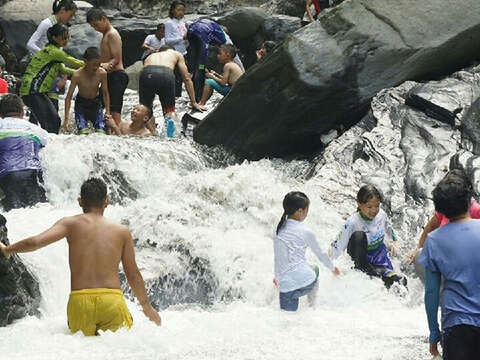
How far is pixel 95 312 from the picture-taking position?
18.1 ft

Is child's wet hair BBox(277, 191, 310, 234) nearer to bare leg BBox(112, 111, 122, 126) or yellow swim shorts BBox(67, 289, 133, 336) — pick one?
yellow swim shorts BBox(67, 289, 133, 336)

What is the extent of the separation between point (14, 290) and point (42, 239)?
84cm

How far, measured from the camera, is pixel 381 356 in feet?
17.6

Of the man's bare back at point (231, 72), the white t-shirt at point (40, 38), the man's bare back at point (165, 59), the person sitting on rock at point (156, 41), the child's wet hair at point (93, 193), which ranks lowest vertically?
the person sitting on rock at point (156, 41)

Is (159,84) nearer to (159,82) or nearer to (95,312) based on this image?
(159,82)

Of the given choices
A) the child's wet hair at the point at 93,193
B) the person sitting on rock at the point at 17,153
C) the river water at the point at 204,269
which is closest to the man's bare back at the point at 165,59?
the river water at the point at 204,269

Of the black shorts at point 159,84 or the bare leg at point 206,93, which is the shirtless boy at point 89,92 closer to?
the black shorts at point 159,84

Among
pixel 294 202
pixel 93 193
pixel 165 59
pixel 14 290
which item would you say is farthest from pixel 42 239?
pixel 165 59

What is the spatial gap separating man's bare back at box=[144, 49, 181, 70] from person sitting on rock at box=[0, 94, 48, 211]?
12.0ft

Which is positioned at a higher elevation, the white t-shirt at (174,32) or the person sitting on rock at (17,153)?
the person sitting on rock at (17,153)

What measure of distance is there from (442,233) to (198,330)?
2.29m

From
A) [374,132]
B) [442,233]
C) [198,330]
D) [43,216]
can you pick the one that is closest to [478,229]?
[442,233]

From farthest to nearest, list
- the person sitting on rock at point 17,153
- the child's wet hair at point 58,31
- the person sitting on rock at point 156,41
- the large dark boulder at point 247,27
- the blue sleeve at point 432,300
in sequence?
the large dark boulder at point 247,27 → the person sitting on rock at point 156,41 → the child's wet hair at point 58,31 → the person sitting on rock at point 17,153 → the blue sleeve at point 432,300

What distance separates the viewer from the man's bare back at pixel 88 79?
1126 cm
